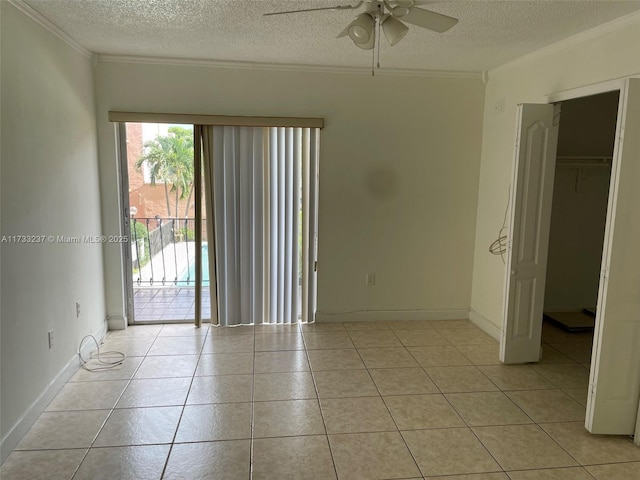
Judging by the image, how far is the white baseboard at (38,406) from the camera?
91.5 inches

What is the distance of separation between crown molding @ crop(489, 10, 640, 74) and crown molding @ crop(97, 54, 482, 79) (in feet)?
1.90

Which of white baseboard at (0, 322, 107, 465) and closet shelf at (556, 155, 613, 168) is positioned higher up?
closet shelf at (556, 155, 613, 168)

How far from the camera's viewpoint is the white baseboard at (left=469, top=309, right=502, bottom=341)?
4.08 metres

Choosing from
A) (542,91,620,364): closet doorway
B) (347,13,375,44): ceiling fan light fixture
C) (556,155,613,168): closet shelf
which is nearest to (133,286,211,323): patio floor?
(347,13,375,44): ceiling fan light fixture

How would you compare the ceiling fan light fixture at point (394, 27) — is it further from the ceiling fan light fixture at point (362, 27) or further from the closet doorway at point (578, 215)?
the closet doorway at point (578, 215)

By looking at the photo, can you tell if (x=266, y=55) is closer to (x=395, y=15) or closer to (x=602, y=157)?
(x=395, y=15)

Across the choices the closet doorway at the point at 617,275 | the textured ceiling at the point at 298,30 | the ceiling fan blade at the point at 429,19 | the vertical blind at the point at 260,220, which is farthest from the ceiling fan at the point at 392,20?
the vertical blind at the point at 260,220

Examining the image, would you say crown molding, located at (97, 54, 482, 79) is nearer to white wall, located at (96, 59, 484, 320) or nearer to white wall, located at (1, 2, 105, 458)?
white wall, located at (96, 59, 484, 320)

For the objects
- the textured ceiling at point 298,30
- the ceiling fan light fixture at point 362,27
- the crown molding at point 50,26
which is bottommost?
the ceiling fan light fixture at point 362,27

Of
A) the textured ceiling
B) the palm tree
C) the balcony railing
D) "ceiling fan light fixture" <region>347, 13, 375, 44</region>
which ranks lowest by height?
the balcony railing

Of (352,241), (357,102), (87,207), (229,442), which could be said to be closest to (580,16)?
(357,102)

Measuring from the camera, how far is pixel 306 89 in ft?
13.4

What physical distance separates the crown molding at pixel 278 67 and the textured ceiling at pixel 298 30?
0.23 ft

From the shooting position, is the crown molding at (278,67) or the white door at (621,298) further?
the crown molding at (278,67)
